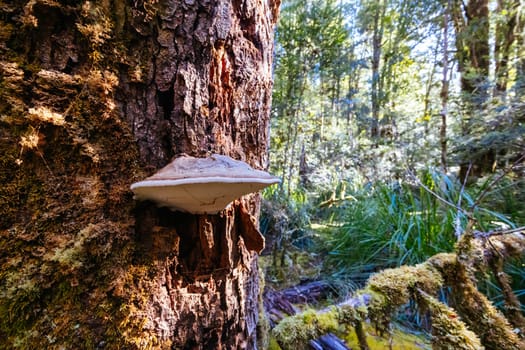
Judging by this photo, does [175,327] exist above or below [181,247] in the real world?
below

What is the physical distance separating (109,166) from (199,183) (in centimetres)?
33

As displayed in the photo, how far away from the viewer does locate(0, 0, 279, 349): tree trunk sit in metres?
0.61

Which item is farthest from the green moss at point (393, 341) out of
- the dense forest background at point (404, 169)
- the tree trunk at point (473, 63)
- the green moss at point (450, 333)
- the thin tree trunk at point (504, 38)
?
the thin tree trunk at point (504, 38)

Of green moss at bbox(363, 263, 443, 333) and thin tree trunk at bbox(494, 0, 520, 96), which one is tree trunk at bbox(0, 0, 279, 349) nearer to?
green moss at bbox(363, 263, 443, 333)

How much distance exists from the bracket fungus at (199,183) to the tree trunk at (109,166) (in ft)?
0.35

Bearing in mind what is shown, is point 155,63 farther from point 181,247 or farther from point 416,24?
point 416,24

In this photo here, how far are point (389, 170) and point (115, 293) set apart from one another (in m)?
4.87

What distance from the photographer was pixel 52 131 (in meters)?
0.65

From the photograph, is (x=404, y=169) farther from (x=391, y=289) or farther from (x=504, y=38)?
(x=504, y=38)

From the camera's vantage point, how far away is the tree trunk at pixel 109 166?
615 millimetres

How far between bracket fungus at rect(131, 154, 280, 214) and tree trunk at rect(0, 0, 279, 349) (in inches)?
4.3

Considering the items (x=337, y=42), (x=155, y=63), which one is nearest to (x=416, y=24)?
(x=337, y=42)

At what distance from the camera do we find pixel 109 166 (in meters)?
0.69

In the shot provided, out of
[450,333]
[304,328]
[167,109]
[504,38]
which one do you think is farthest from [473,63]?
[167,109]
